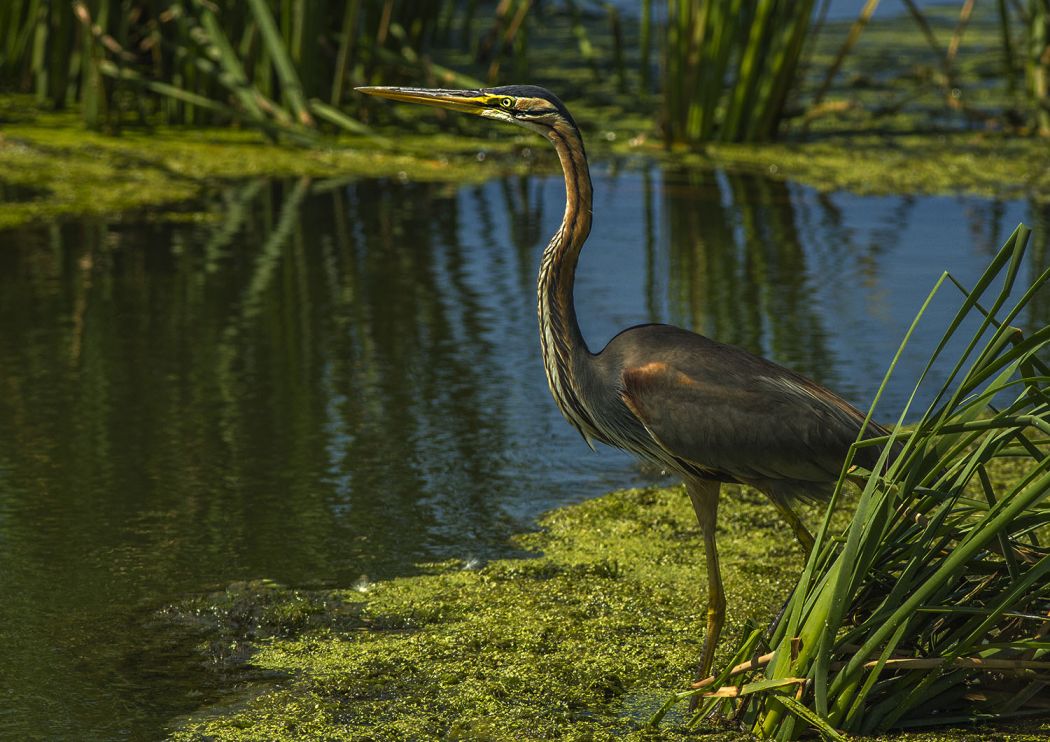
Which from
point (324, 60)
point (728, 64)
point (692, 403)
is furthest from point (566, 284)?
point (324, 60)

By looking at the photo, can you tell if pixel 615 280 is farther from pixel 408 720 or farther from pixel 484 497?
pixel 408 720

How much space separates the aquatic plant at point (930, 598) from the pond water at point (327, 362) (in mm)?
1357

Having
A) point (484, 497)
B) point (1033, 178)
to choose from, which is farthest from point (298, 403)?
point (1033, 178)

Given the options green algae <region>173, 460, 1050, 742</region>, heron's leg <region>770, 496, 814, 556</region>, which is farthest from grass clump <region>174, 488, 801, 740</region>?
heron's leg <region>770, 496, 814, 556</region>

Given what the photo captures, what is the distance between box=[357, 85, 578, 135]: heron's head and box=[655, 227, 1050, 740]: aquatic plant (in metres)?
1.18

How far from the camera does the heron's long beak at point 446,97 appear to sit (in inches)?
145

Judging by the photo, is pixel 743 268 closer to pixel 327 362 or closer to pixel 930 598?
pixel 327 362

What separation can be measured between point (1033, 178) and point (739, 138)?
191cm

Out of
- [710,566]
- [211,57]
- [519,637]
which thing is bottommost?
[519,637]

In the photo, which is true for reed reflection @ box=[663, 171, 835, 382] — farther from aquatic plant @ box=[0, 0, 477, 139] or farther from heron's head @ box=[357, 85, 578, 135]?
heron's head @ box=[357, 85, 578, 135]

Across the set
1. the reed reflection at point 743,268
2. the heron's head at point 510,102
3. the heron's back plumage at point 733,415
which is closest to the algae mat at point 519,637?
the heron's back plumage at point 733,415

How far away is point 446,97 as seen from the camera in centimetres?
369

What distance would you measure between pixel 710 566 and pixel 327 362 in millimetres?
2794

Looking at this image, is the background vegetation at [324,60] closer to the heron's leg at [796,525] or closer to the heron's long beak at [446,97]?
the heron's long beak at [446,97]
